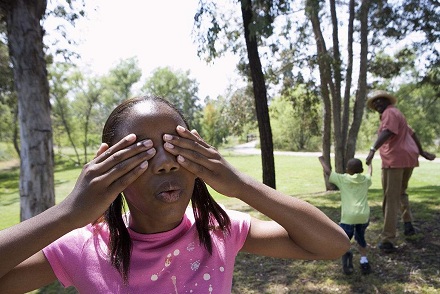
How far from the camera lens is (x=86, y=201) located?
965 mm

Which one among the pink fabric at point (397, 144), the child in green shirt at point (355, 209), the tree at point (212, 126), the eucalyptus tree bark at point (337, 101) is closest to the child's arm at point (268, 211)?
the child in green shirt at point (355, 209)

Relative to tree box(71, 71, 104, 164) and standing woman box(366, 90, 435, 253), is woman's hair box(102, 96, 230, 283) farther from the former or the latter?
tree box(71, 71, 104, 164)

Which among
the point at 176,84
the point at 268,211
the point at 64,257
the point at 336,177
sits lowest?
the point at 336,177

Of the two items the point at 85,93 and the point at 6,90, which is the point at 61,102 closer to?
the point at 85,93

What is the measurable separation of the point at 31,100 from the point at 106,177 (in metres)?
4.87

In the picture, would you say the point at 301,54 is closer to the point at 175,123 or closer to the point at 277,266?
the point at 277,266

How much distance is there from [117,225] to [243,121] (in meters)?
19.1

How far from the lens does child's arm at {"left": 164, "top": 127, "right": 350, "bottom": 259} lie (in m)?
1.02

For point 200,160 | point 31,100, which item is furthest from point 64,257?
point 31,100

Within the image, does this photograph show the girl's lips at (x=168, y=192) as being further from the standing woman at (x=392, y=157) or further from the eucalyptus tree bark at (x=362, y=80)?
the eucalyptus tree bark at (x=362, y=80)

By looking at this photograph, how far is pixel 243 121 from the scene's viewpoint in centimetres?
2020

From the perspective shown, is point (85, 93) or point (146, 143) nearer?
point (146, 143)

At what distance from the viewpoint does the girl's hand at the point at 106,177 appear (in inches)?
37.2

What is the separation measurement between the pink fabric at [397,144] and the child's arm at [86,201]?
13.8 feet
